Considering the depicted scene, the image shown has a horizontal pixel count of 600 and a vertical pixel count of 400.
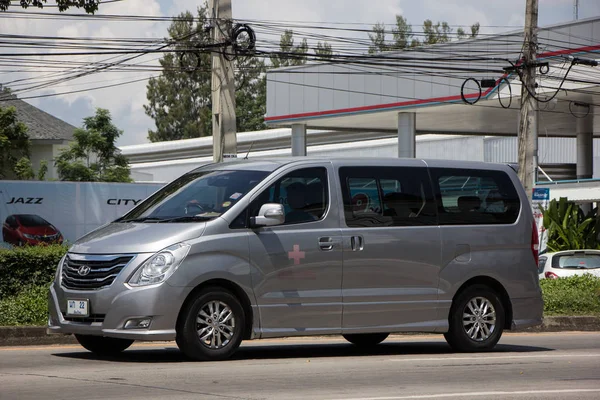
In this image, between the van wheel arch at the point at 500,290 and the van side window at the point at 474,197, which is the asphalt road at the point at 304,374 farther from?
the van side window at the point at 474,197

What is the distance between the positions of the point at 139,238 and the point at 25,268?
5311mm

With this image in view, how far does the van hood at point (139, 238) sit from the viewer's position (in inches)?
388

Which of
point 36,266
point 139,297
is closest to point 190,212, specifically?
point 139,297

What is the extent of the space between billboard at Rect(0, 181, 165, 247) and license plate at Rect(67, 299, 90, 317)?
13452 mm

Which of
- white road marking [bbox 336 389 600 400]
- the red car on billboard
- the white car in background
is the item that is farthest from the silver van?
the red car on billboard

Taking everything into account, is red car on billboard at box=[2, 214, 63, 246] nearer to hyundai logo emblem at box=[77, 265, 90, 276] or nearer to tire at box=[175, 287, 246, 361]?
hyundai logo emblem at box=[77, 265, 90, 276]

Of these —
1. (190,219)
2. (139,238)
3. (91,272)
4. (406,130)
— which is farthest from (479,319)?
(406,130)

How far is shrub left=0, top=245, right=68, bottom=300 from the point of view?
14.5m

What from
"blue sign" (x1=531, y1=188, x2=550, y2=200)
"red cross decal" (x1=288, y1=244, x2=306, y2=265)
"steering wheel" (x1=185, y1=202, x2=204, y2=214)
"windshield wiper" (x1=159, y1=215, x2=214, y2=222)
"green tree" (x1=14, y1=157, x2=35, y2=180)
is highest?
"green tree" (x1=14, y1=157, x2=35, y2=180)

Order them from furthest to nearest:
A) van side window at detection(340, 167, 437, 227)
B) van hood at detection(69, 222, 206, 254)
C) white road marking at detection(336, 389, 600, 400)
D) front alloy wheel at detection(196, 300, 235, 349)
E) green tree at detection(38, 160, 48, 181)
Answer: green tree at detection(38, 160, 48, 181) < van side window at detection(340, 167, 437, 227) < front alloy wheel at detection(196, 300, 235, 349) < van hood at detection(69, 222, 206, 254) < white road marking at detection(336, 389, 600, 400)

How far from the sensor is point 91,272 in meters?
10.0

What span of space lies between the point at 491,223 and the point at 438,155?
40635 millimetres

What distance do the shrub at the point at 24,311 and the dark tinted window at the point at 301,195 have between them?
12.9ft

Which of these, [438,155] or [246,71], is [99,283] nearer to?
[438,155]
